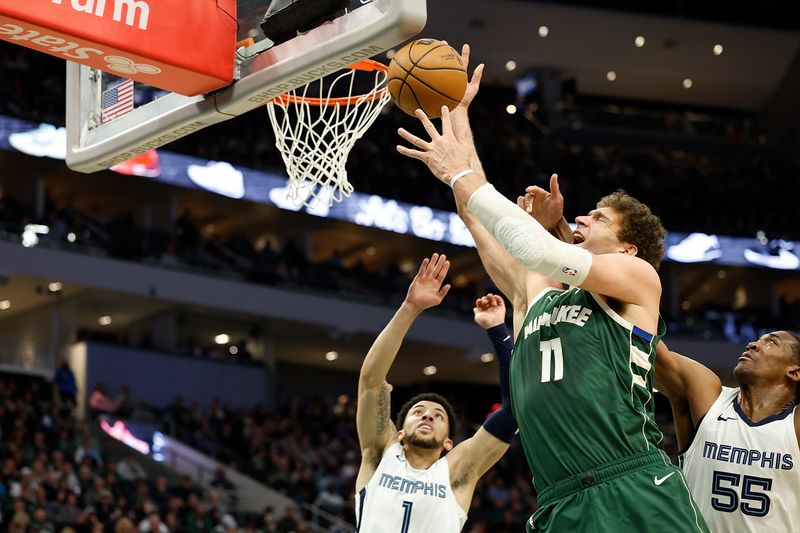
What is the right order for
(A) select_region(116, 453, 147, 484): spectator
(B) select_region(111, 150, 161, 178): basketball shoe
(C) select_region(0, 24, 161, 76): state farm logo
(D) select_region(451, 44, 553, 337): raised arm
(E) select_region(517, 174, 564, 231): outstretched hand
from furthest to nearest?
(B) select_region(111, 150, 161, 178): basketball shoe
(A) select_region(116, 453, 147, 484): spectator
(C) select_region(0, 24, 161, 76): state farm logo
(E) select_region(517, 174, 564, 231): outstretched hand
(D) select_region(451, 44, 553, 337): raised arm

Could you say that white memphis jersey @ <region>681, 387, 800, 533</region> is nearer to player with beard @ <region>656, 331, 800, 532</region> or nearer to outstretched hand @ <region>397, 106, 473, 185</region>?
player with beard @ <region>656, 331, 800, 532</region>

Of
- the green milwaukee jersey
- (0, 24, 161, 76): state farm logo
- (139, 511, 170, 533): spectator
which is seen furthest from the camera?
(139, 511, 170, 533): spectator

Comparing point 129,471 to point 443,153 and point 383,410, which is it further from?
point 443,153

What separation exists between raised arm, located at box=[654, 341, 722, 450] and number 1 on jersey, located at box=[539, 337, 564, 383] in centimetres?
109

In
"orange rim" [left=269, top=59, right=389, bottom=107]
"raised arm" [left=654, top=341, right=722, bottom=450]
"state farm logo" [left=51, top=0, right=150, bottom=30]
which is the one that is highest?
"orange rim" [left=269, top=59, right=389, bottom=107]

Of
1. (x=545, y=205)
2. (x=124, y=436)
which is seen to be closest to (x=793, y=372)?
(x=545, y=205)

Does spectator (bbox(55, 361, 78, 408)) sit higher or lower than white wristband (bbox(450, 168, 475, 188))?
higher

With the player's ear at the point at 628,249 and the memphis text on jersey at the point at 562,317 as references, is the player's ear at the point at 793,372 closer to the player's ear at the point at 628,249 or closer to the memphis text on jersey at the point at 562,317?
the player's ear at the point at 628,249

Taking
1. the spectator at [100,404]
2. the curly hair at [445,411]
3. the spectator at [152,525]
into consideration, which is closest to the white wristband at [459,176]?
the curly hair at [445,411]

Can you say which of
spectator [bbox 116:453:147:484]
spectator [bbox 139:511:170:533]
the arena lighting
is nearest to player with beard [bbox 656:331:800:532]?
spectator [bbox 139:511:170:533]

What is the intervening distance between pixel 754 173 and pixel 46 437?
2176 cm

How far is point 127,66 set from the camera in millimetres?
5121

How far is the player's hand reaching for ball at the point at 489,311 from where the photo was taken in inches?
201

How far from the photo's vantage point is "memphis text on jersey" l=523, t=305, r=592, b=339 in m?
3.88
